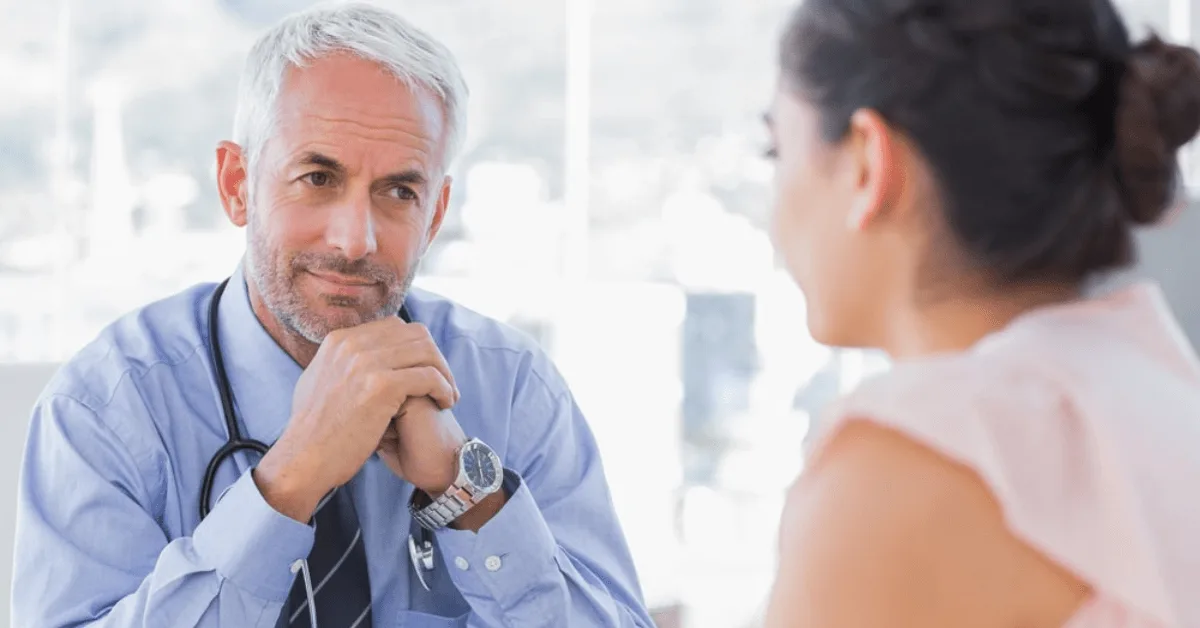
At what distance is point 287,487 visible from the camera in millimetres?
1250

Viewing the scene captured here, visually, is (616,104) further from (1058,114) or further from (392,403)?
(1058,114)

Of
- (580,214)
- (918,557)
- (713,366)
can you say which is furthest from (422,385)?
(713,366)

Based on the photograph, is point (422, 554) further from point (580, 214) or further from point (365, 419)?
point (580, 214)

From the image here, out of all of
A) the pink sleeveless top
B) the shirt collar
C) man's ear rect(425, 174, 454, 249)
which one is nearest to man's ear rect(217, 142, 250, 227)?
the shirt collar

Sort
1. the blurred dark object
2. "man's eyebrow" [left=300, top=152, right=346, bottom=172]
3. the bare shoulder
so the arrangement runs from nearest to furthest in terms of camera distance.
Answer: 1. the bare shoulder
2. "man's eyebrow" [left=300, top=152, right=346, bottom=172]
3. the blurred dark object

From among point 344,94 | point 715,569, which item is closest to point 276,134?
point 344,94

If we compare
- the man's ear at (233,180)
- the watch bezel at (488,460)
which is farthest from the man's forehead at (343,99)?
the watch bezel at (488,460)

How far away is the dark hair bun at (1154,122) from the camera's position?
0.77m

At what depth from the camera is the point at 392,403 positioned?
1326 millimetres

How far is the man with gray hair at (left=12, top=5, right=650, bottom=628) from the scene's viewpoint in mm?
1262

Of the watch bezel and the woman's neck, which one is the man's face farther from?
the woman's neck

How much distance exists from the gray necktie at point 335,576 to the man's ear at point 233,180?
0.40 m

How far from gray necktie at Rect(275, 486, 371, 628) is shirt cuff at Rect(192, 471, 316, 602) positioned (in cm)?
9

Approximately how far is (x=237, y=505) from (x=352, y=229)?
0.35m
